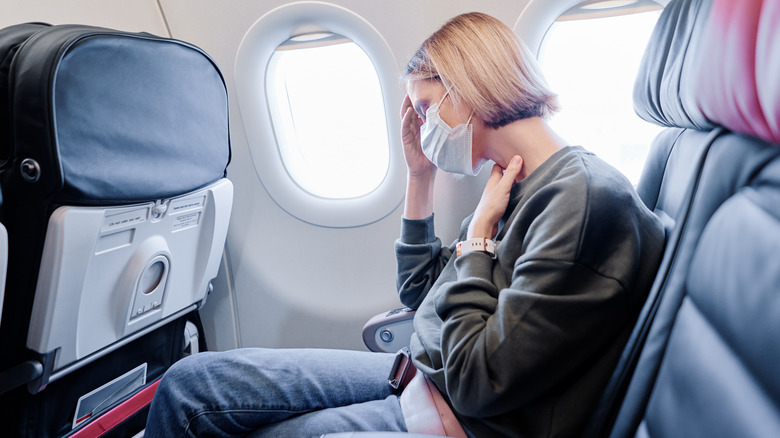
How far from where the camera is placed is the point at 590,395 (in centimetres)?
96

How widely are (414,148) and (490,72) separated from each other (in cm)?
52

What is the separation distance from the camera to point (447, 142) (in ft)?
4.37

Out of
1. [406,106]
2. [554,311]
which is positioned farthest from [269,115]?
[554,311]

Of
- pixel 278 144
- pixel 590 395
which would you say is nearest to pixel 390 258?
pixel 278 144

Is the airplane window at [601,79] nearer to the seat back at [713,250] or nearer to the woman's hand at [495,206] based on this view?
the woman's hand at [495,206]

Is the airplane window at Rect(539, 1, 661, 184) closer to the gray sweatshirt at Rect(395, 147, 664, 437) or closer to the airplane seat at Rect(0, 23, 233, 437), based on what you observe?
the gray sweatshirt at Rect(395, 147, 664, 437)

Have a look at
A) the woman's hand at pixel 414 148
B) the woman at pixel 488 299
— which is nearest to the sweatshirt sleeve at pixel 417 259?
the woman at pixel 488 299

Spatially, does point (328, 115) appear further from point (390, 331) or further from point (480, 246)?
point (480, 246)

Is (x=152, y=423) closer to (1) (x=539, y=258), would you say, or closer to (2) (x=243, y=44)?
(1) (x=539, y=258)

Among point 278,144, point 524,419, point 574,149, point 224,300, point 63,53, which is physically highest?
point 63,53

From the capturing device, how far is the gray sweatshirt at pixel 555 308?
0.89 metres

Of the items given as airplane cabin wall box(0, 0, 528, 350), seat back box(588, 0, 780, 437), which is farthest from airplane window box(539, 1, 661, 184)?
seat back box(588, 0, 780, 437)

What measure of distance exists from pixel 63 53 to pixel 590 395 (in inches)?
54.1

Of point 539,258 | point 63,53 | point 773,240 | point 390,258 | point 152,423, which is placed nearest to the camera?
point 773,240
